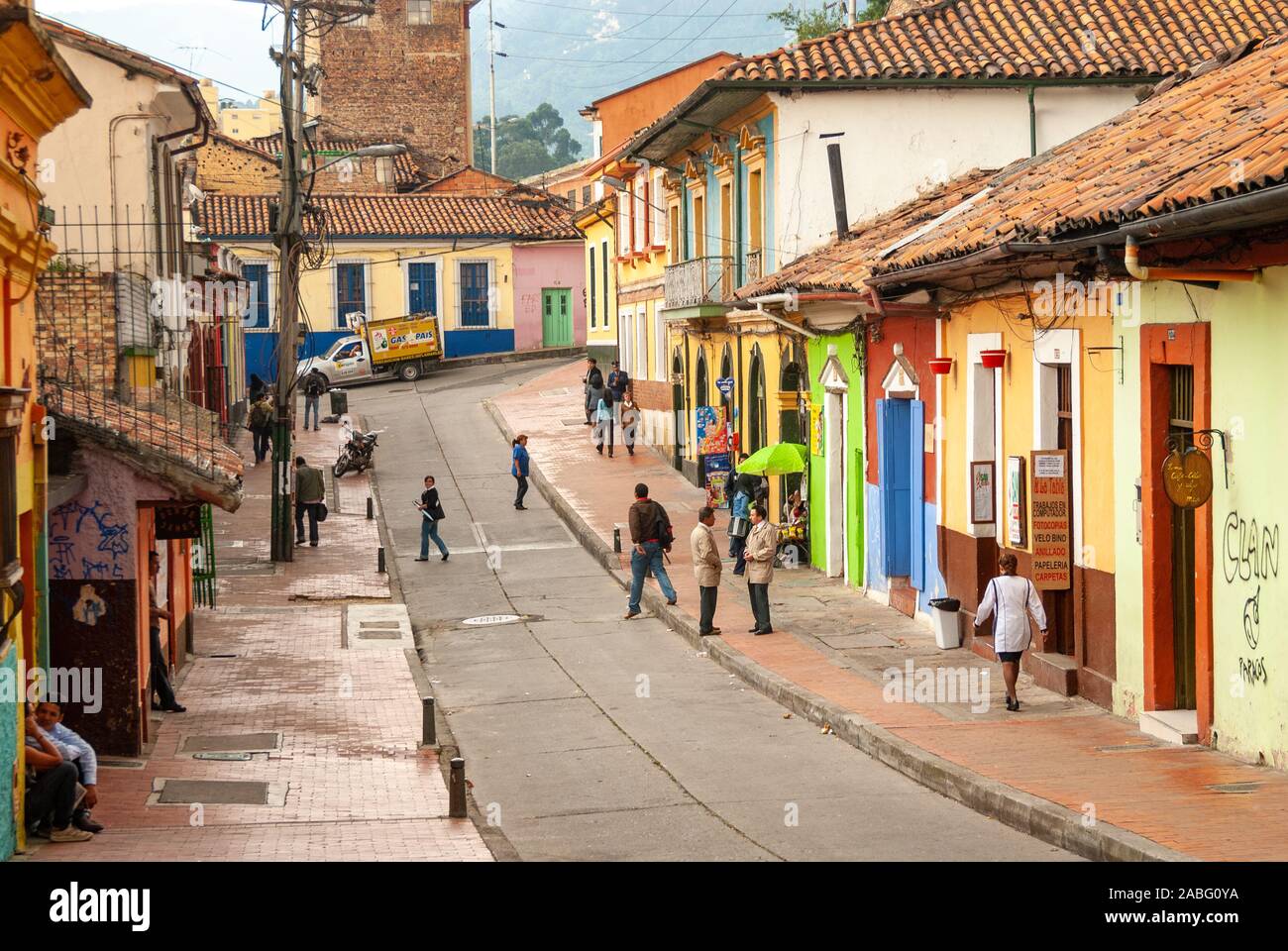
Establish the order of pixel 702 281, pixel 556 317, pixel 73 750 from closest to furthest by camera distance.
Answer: pixel 73 750
pixel 702 281
pixel 556 317

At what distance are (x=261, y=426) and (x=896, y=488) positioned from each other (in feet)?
60.8

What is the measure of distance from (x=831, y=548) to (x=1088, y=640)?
28.1 feet

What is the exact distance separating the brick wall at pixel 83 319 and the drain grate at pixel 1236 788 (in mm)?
12685

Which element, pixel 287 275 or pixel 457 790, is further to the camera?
pixel 287 275

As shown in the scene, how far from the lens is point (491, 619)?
22.2 meters

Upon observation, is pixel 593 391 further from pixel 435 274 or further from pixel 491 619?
pixel 491 619

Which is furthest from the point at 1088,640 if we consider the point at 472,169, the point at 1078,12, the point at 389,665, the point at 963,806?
the point at 472,169

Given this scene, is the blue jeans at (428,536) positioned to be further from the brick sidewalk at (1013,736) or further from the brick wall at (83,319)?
the brick wall at (83,319)

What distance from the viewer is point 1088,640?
14766 millimetres

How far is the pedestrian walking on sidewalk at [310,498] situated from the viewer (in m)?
27.8

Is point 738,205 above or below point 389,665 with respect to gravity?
above

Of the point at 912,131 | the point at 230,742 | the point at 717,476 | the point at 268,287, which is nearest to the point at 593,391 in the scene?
the point at 717,476

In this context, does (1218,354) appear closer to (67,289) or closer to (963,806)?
(963,806)

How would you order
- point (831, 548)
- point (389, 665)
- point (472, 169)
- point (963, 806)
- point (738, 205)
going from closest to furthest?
point (963, 806)
point (389, 665)
point (831, 548)
point (738, 205)
point (472, 169)
